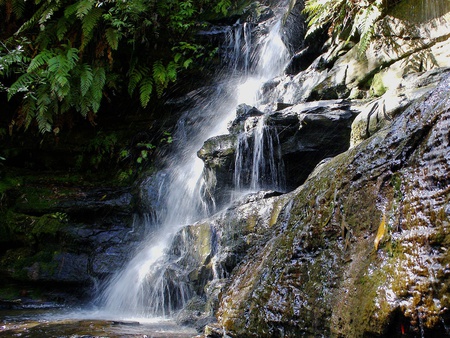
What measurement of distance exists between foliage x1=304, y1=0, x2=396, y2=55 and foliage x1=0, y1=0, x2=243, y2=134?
326cm

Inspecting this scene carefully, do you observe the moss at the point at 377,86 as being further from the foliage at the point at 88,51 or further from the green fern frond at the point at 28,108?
the green fern frond at the point at 28,108

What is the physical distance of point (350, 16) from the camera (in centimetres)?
596

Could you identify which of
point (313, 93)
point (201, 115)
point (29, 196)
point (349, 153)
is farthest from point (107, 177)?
point (349, 153)

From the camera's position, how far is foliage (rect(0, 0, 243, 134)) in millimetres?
6762

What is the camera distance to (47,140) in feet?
27.6

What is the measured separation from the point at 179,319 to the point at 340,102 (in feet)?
11.3

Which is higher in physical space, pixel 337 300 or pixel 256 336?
pixel 337 300

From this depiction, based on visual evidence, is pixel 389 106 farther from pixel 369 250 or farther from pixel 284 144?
pixel 369 250

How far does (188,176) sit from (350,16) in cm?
378

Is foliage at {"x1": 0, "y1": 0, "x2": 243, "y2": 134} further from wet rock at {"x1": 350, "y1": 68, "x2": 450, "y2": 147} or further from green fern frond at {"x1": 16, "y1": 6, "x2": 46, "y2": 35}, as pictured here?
wet rock at {"x1": 350, "y1": 68, "x2": 450, "y2": 147}

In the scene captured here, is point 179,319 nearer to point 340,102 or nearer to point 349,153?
point 349,153

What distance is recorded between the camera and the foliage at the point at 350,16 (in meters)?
5.10

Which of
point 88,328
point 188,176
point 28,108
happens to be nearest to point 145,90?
point 28,108

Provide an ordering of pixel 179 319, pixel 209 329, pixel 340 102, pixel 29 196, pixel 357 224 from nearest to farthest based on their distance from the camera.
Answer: pixel 357 224 → pixel 209 329 → pixel 179 319 → pixel 340 102 → pixel 29 196
